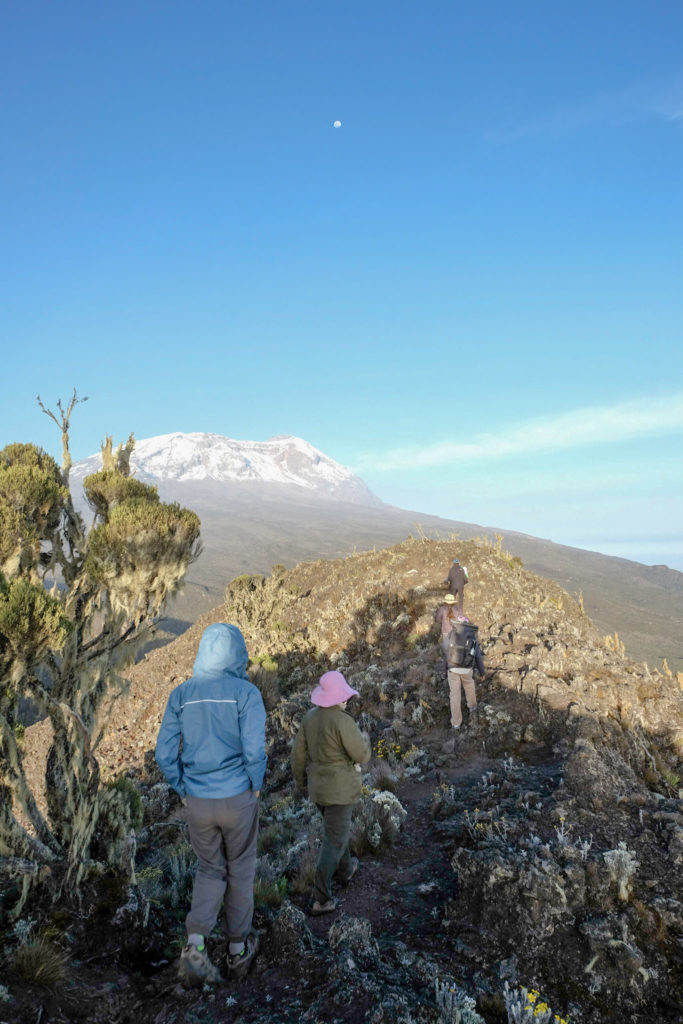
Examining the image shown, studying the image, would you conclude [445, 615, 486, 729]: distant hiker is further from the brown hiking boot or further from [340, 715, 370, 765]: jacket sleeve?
the brown hiking boot

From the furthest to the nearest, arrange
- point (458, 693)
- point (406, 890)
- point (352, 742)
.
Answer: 1. point (458, 693)
2. point (406, 890)
3. point (352, 742)

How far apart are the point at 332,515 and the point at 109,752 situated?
154500 millimetres

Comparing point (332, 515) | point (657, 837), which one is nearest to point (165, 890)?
point (657, 837)

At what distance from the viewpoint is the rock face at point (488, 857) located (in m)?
3.65

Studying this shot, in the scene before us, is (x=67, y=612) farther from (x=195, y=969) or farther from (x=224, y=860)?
(x=195, y=969)

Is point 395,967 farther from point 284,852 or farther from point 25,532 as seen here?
point 25,532

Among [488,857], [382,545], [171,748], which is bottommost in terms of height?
[382,545]

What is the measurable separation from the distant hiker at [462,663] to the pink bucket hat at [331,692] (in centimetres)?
427

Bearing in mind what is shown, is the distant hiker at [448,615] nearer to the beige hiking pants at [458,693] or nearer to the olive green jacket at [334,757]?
the beige hiking pants at [458,693]

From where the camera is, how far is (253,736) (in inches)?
147

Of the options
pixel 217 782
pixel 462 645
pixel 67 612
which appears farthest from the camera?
pixel 462 645

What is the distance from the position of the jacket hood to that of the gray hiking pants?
2.63ft

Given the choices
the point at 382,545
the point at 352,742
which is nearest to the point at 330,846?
the point at 352,742

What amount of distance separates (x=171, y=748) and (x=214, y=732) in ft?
1.07
